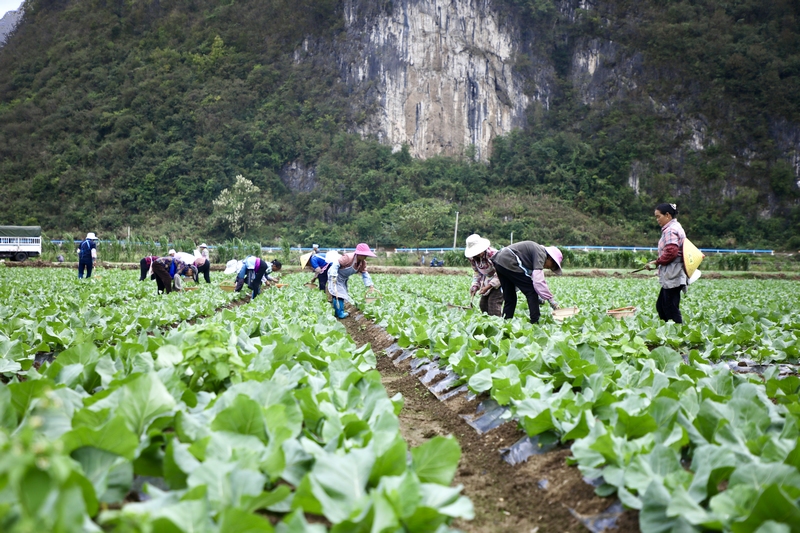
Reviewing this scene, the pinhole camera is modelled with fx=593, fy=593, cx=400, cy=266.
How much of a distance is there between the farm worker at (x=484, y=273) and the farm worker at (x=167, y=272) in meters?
8.67

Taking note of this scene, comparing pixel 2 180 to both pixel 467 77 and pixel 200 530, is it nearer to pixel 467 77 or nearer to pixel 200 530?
pixel 467 77

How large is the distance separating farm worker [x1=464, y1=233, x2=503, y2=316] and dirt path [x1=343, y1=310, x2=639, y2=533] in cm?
424

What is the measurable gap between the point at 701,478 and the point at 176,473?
193 centimetres

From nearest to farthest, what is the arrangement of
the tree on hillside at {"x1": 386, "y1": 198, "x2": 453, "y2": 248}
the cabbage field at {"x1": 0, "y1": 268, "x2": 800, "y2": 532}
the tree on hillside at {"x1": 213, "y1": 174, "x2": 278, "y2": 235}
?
1. the cabbage field at {"x1": 0, "y1": 268, "x2": 800, "y2": 532}
2. the tree on hillside at {"x1": 386, "y1": 198, "x2": 453, "y2": 248}
3. the tree on hillside at {"x1": 213, "y1": 174, "x2": 278, "y2": 235}

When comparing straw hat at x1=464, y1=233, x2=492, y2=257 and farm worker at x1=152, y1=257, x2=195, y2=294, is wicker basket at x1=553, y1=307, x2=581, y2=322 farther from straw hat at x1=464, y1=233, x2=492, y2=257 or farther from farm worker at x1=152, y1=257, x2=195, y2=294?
farm worker at x1=152, y1=257, x2=195, y2=294

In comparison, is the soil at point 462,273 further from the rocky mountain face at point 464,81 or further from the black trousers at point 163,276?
the rocky mountain face at point 464,81

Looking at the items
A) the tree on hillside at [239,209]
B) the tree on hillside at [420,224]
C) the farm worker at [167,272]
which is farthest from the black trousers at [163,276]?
the tree on hillside at [239,209]

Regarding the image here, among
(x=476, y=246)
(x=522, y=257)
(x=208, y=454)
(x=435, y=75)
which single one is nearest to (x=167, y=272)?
(x=476, y=246)

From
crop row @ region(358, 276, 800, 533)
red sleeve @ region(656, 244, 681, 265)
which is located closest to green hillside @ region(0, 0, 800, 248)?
red sleeve @ region(656, 244, 681, 265)

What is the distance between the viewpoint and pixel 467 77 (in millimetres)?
81938

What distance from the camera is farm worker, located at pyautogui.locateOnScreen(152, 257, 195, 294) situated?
15.0m

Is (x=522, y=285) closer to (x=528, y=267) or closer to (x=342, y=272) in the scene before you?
(x=528, y=267)

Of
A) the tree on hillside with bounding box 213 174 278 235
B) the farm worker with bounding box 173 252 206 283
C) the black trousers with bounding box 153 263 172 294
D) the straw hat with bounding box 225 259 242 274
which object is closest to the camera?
the black trousers with bounding box 153 263 172 294

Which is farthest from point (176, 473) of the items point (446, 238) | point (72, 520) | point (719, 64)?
point (719, 64)
